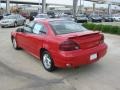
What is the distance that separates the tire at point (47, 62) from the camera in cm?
702

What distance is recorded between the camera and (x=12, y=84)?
6.12 m

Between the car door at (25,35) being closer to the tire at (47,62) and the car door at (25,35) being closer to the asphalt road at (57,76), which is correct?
the asphalt road at (57,76)

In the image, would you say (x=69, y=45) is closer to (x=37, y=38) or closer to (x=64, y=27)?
(x=64, y=27)

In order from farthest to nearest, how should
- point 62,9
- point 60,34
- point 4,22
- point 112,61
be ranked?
point 62,9, point 4,22, point 112,61, point 60,34

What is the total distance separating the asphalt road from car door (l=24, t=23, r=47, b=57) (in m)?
0.50

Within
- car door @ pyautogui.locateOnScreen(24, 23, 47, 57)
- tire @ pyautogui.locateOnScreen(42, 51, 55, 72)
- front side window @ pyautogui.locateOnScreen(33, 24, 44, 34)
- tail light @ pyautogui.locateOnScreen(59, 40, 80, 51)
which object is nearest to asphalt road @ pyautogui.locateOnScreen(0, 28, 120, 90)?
tire @ pyautogui.locateOnScreen(42, 51, 55, 72)

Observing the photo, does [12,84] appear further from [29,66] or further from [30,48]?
[30,48]

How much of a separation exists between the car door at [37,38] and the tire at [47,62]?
31cm

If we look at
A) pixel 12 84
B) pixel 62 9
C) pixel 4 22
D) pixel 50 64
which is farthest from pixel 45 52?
pixel 62 9

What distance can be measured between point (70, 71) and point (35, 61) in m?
1.72

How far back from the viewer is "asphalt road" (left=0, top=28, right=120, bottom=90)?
595cm

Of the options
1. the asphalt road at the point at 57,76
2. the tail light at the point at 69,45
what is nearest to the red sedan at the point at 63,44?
the tail light at the point at 69,45

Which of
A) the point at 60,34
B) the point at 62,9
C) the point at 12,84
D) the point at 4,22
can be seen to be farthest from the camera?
the point at 62,9

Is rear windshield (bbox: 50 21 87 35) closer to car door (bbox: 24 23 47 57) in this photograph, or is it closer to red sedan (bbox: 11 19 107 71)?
red sedan (bbox: 11 19 107 71)
